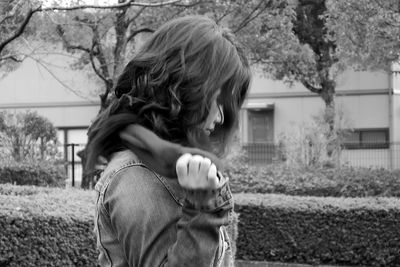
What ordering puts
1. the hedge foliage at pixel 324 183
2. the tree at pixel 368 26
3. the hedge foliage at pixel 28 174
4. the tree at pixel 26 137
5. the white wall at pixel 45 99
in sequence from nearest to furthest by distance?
the hedge foliage at pixel 324 183
the tree at pixel 368 26
the hedge foliage at pixel 28 174
the tree at pixel 26 137
the white wall at pixel 45 99

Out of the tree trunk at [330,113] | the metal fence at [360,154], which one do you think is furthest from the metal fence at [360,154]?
the tree trunk at [330,113]

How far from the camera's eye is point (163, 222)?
Result: 1395mm

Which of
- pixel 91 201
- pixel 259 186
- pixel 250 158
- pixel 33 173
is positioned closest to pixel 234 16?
pixel 259 186

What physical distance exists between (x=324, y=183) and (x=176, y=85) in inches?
376

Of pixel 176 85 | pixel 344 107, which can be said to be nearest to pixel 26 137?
pixel 344 107

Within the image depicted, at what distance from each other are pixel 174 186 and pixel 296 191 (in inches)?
371

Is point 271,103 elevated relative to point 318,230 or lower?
elevated

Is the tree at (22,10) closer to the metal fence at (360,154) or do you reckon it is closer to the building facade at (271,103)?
the metal fence at (360,154)

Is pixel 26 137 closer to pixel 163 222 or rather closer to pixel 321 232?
pixel 321 232

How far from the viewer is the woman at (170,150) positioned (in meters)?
1.37

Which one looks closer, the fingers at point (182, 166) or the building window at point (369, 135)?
the fingers at point (182, 166)

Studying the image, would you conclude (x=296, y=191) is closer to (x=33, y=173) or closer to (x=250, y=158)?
(x=33, y=173)

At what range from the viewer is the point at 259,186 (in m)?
11.0

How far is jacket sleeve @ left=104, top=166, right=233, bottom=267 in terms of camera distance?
4.46 ft
